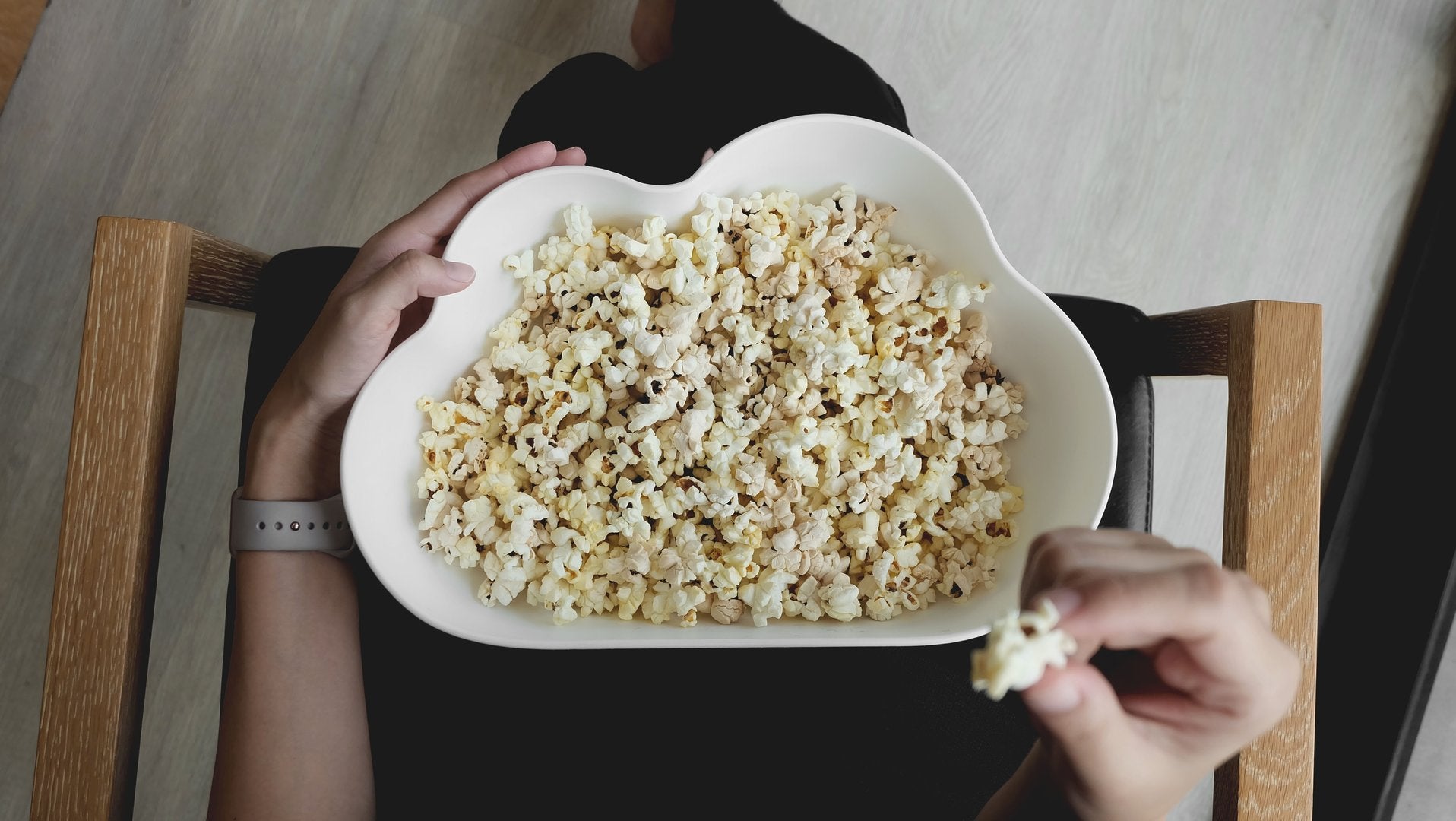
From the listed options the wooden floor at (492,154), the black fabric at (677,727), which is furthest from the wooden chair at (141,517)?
the wooden floor at (492,154)

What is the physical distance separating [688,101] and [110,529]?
632 mm

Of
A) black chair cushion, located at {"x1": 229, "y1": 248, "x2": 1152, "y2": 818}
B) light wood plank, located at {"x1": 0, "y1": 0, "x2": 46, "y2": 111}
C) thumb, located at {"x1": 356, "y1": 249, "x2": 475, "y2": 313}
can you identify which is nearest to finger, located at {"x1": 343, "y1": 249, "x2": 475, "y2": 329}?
thumb, located at {"x1": 356, "y1": 249, "x2": 475, "y2": 313}

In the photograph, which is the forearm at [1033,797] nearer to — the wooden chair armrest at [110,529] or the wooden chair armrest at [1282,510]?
the wooden chair armrest at [1282,510]

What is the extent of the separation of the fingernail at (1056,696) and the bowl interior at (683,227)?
18 centimetres

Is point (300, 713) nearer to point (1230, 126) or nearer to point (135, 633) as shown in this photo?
point (135, 633)

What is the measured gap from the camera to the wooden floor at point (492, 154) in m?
1.23

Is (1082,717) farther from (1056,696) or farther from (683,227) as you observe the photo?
(683,227)

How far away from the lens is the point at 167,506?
1.22 meters

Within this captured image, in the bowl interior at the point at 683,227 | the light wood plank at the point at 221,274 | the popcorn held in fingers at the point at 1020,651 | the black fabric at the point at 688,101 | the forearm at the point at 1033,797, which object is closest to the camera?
the popcorn held in fingers at the point at 1020,651

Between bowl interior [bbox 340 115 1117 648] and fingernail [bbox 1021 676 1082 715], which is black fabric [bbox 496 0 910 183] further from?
fingernail [bbox 1021 676 1082 715]

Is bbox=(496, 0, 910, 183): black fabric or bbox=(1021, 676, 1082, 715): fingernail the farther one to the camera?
bbox=(496, 0, 910, 183): black fabric

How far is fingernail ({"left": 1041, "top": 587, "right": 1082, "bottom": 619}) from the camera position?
42 cm

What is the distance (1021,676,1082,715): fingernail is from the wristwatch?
1.83ft

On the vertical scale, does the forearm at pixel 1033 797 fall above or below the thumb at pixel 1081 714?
below
